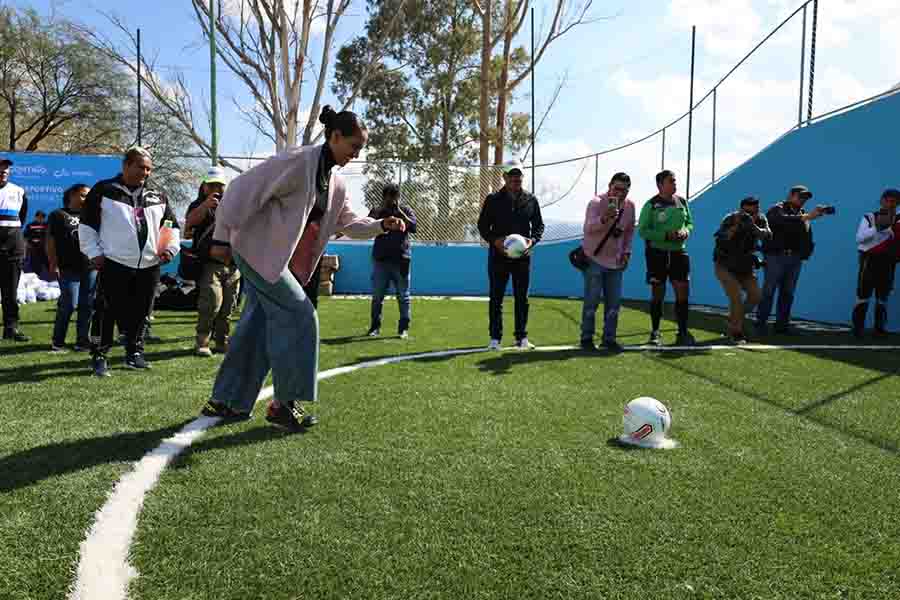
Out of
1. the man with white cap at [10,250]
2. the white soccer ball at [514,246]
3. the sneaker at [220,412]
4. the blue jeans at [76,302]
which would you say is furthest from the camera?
the man with white cap at [10,250]

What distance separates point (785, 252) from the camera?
31.3 ft

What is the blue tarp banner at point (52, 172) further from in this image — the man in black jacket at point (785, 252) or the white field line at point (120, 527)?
the white field line at point (120, 527)

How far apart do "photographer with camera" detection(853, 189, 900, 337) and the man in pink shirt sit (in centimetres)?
400

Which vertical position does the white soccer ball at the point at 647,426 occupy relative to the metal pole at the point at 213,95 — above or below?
below

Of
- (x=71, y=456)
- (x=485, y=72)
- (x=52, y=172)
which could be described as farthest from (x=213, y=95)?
(x=71, y=456)

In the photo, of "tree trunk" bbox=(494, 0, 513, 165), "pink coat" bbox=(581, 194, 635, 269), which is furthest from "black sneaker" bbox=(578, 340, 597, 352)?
"tree trunk" bbox=(494, 0, 513, 165)

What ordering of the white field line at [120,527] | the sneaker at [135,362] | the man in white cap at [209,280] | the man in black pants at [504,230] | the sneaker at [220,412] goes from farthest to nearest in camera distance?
1. the man in black pants at [504,230]
2. the man in white cap at [209,280]
3. the sneaker at [135,362]
4. the sneaker at [220,412]
5. the white field line at [120,527]

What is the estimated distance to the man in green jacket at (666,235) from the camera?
25.5 ft

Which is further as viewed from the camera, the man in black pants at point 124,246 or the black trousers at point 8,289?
the black trousers at point 8,289

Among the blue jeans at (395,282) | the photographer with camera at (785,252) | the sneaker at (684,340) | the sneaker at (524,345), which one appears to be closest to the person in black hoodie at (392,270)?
the blue jeans at (395,282)

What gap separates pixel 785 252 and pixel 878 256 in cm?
118

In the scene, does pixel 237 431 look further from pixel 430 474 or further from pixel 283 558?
pixel 283 558

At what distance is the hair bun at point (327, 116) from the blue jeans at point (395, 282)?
16.4 feet

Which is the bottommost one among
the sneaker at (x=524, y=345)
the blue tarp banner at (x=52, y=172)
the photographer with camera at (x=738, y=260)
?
the sneaker at (x=524, y=345)
